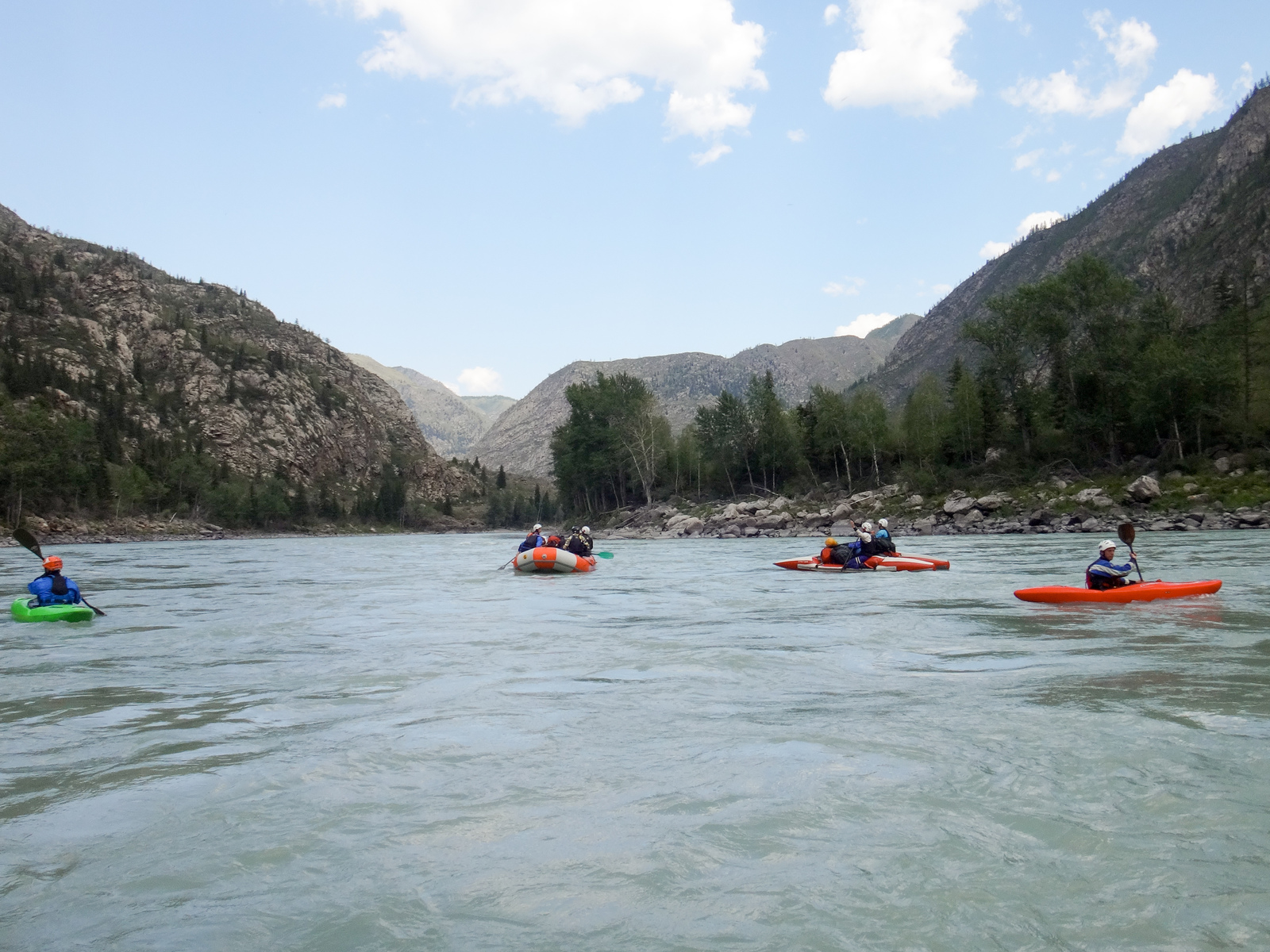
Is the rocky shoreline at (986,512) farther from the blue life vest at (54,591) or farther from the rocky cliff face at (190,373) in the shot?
the rocky cliff face at (190,373)

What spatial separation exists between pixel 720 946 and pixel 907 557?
22807mm

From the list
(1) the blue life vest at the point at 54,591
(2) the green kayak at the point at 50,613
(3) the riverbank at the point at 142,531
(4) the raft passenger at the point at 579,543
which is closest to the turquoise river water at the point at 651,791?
(2) the green kayak at the point at 50,613

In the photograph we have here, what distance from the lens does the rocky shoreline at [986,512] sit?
1681 inches

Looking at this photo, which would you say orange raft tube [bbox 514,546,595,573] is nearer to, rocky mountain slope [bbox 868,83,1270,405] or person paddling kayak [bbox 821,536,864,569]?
person paddling kayak [bbox 821,536,864,569]

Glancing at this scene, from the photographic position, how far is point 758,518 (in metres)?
62.2

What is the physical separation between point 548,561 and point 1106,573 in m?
17.2

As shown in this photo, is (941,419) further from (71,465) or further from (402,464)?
(402,464)

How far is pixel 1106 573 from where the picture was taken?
16.3 meters

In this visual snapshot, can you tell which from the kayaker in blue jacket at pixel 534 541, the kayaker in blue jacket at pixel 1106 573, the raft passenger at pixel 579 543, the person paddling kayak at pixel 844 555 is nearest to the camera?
the kayaker in blue jacket at pixel 1106 573

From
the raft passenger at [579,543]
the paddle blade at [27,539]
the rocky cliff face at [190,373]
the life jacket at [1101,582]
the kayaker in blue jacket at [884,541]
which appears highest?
the rocky cliff face at [190,373]

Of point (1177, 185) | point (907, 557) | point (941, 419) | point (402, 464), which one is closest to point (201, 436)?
point (402, 464)

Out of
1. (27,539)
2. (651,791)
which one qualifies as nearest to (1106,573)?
(651,791)

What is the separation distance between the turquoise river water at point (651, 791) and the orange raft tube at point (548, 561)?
14277 mm

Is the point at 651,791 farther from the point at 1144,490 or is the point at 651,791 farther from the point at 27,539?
the point at 1144,490
